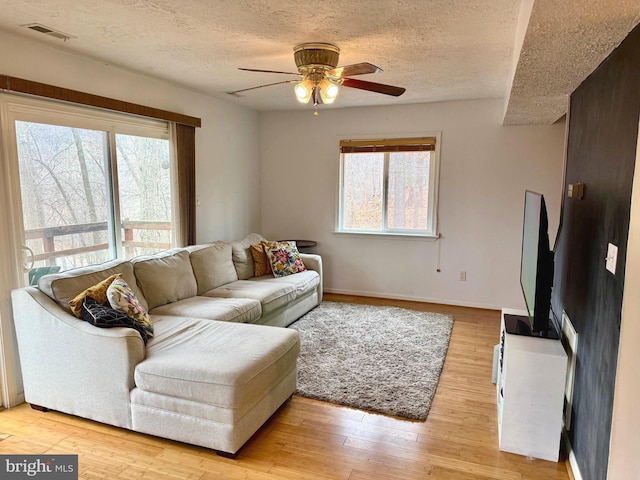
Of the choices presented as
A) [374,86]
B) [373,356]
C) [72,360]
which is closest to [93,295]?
[72,360]

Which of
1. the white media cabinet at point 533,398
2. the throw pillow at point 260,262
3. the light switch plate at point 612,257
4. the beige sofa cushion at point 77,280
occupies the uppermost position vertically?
the light switch plate at point 612,257

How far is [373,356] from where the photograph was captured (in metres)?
3.48

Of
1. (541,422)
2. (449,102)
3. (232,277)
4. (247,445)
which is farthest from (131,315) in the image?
(449,102)

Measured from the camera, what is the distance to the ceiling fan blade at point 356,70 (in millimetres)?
2554

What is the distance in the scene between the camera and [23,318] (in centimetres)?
258

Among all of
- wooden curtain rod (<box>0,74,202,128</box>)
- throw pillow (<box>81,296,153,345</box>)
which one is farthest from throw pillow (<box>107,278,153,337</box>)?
wooden curtain rod (<box>0,74,202,128</box>)

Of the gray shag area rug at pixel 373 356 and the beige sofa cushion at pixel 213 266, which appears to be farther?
the beige sofa cushion at pixel 213 266

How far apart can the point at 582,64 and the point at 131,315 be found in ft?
9.60

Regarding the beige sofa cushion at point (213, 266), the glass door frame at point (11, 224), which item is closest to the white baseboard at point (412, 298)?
the beige sofa cushion at point (213, 266)

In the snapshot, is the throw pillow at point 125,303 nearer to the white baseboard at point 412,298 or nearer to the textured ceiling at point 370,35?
the textured ceiling at point 370,35

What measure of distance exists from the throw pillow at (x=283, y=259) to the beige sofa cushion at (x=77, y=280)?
5.29 ft

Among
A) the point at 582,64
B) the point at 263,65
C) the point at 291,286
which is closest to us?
the point at 582,64

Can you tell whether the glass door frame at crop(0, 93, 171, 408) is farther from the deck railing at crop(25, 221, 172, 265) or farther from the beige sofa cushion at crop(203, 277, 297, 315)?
the beige sofa cushion at crop(203, 277, 297, 315)

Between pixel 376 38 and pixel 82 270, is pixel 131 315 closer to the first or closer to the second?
pixel 82 270
